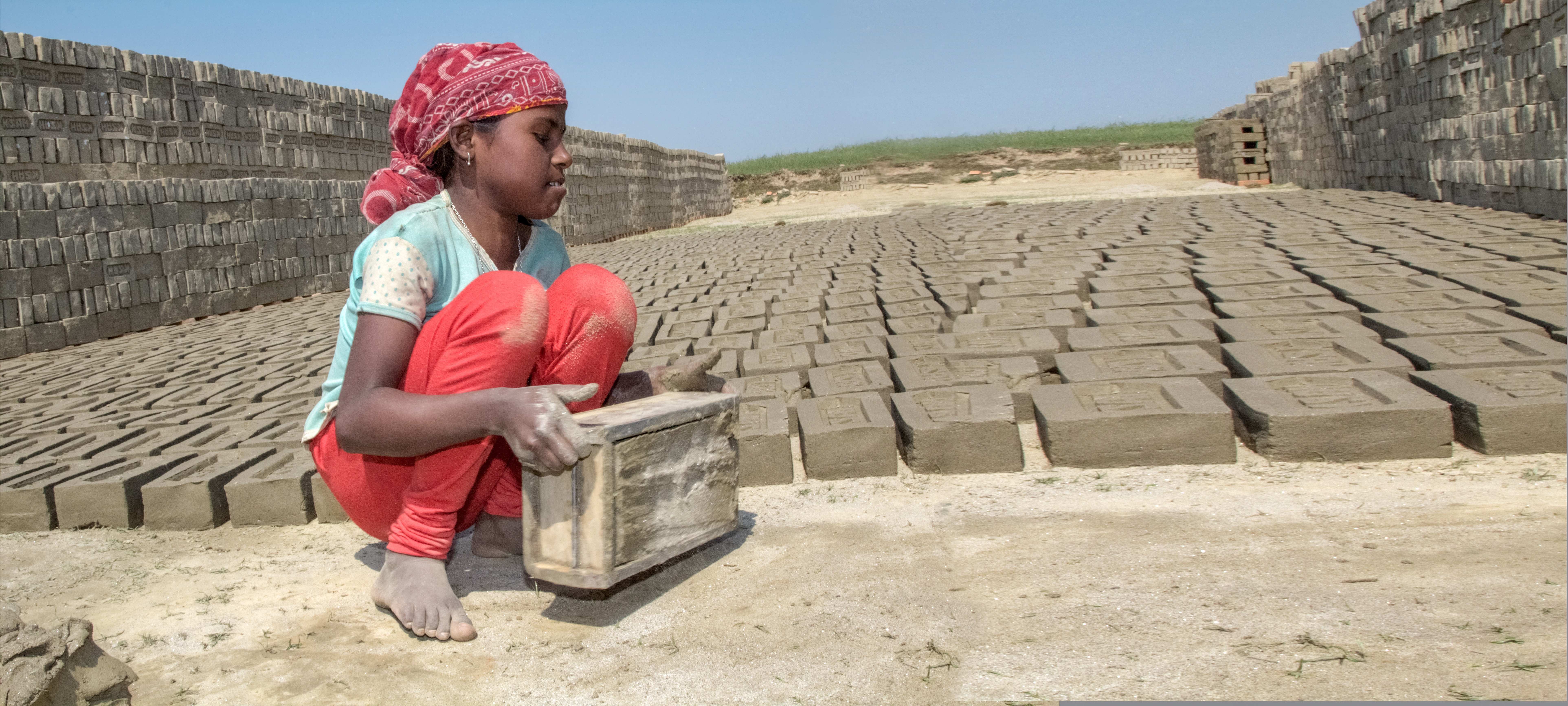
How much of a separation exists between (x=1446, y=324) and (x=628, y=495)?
2904 millimetres

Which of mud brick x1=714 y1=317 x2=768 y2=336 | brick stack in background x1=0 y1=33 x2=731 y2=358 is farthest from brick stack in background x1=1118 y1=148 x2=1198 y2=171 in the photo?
mud brick x1=714 y1=317 x2=768 y2=336

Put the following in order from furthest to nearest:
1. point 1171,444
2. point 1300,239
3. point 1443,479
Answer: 1. point 1300,239
2. point 1171,444
3. point 1443,479

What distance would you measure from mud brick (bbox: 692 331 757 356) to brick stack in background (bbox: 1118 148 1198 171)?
70.7ft

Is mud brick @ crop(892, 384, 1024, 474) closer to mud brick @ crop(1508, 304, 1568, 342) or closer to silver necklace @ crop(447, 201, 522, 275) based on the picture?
silver necklace @ crop(447, 201, 522, 275)

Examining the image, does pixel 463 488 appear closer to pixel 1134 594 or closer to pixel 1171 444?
pixel 1134 594

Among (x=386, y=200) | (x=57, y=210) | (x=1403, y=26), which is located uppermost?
(x=1403, y=26)

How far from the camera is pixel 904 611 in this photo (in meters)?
1.78

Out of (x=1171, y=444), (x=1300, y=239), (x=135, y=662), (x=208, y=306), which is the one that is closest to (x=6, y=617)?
(x=135, y=662)

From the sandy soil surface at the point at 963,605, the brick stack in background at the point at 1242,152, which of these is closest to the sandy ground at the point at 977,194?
the brick stack in background at the point at 1242,152

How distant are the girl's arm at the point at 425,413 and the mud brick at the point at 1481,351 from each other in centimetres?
253

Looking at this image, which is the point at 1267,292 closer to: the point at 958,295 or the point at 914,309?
the point at 958,295

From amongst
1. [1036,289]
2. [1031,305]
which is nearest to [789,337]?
[1031,305]

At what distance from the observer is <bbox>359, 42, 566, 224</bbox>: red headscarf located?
1.87 meters

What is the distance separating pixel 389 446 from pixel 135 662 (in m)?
0.59
